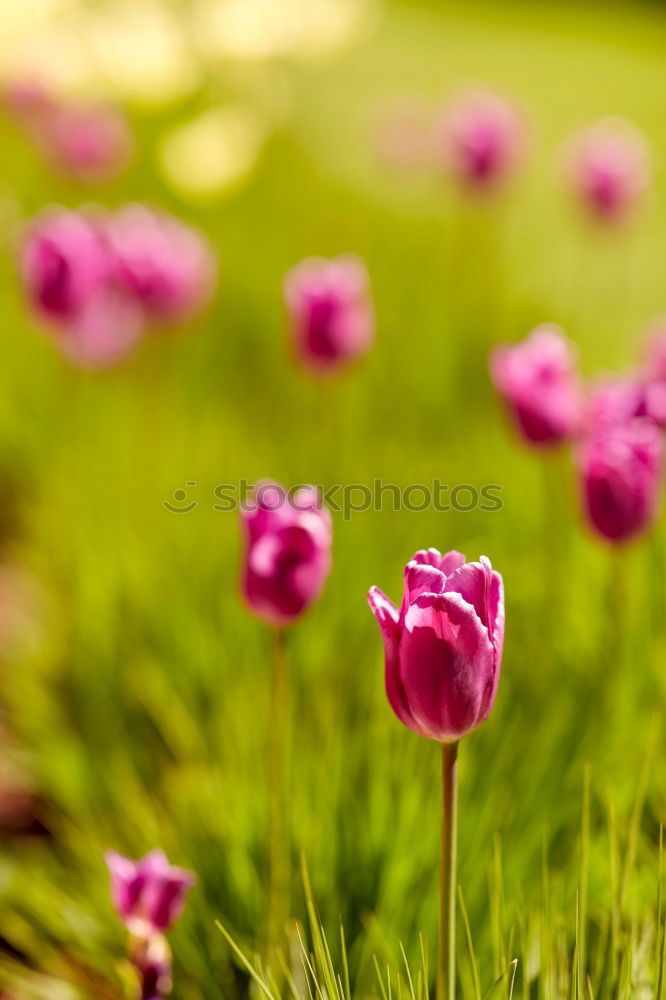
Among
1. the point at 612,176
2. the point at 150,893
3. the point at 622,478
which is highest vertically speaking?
the point at 612,176

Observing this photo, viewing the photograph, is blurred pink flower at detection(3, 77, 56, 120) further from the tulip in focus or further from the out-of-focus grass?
the tulip in focus

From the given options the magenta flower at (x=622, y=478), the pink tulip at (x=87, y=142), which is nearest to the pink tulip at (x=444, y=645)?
the magenta flower at (x=622, y=478)

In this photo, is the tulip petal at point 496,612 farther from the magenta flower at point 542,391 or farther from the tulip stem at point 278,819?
the magenta flower at point 542,391

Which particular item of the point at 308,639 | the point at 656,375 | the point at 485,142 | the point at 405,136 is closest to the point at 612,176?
the point at 485,142

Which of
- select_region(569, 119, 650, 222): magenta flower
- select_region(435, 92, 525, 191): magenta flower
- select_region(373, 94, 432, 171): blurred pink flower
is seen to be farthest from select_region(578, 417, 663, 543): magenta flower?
select_region(373, 94, 432, 171): blurred pink flower

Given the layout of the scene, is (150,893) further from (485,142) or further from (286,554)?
(485,142)

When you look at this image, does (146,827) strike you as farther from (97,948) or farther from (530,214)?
(530,214)
